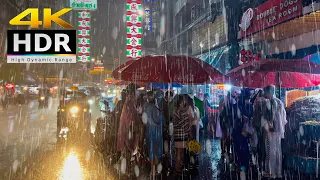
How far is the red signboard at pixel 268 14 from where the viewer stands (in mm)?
10414

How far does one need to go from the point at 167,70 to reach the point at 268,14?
730 cm

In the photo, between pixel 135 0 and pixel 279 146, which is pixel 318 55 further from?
→ pixel 135 0

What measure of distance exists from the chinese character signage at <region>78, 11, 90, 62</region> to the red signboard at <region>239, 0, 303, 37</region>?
790 inches

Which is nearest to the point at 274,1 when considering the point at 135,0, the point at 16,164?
the point at 16,164

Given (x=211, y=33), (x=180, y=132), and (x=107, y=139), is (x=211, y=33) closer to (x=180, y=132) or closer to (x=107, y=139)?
(x=107, y=139)

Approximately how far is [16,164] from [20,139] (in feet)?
13.2

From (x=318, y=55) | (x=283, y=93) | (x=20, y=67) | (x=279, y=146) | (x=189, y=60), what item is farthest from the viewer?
(x=20, y=67)

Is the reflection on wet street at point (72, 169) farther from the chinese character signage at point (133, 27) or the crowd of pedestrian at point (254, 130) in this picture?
the chinese character signage at point (133, 27)

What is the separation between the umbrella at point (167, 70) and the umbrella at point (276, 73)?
83 centimetres

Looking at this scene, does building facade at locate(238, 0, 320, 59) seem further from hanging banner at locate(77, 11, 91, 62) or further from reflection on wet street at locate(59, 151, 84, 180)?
hanging banner at locate(77, 11, 91, 62)

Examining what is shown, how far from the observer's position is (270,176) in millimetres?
6422

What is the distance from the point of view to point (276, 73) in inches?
322

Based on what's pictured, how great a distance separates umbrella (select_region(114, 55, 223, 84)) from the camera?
718 centimetres

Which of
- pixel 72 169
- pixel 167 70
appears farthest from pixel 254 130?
pixel 72 169
